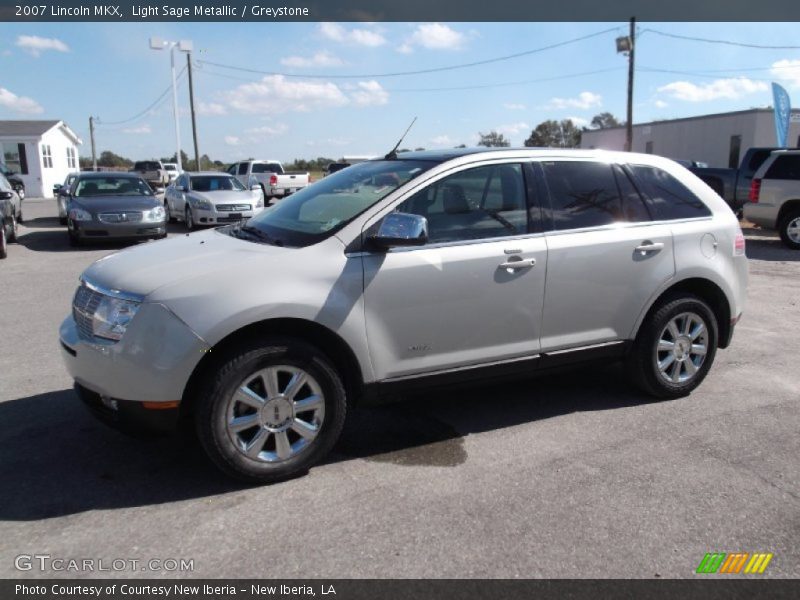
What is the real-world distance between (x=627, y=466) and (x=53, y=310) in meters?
6.73

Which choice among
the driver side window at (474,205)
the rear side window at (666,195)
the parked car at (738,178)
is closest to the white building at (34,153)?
the parked car at (738,178)

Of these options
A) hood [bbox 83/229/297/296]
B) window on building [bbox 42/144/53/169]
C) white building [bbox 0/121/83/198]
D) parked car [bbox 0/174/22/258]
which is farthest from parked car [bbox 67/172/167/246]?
window on building [bbox 42/144/53/169]

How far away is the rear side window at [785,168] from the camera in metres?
13.5

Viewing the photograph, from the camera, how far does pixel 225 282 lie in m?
3.42

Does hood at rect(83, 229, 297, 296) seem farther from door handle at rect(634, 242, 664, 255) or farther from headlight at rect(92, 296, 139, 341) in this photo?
door handle at rect(634, 242, 664, 255)

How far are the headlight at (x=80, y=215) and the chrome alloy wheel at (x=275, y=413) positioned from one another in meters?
11.3

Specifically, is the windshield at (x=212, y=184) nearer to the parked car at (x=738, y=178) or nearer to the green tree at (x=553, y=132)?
the parked car at (x=738, y=178)

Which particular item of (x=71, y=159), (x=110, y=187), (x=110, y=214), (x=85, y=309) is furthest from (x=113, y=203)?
(x=71, y=159)

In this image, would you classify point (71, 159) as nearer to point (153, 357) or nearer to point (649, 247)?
point (153, 357)

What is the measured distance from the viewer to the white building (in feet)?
118

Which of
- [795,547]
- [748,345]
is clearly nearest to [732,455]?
[795,547]

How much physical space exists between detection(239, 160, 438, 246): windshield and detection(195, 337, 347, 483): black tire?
2.23 feet

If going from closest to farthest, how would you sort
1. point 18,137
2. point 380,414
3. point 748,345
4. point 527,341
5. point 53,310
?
point 527,341 → point 380,414 → point 748,345 → point 53,310 → point 18,137

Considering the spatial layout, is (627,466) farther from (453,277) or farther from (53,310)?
(53,310)
